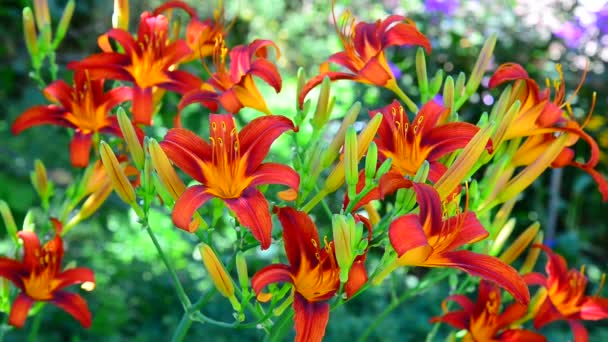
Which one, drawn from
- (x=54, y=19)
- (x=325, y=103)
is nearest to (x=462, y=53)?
(x=54, y=19)

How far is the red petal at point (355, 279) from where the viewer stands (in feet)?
3.54

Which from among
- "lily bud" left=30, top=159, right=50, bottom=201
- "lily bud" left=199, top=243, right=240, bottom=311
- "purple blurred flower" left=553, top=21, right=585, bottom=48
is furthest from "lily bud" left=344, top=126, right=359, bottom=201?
"purple blurred flower" left=553, top=21, right=585, bottom=48

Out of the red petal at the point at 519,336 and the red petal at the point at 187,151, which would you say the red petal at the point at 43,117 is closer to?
the red petal at the point at 187,151

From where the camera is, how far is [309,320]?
108cm

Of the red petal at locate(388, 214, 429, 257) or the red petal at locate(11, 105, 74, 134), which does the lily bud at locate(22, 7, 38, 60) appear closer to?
the red petal at locate(11, 105, 74, 134)

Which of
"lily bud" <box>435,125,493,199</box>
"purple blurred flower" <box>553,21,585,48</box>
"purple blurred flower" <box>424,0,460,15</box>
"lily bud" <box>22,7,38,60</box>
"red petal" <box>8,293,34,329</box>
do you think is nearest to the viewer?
"lily bud" <box>435,125,493,199</box>

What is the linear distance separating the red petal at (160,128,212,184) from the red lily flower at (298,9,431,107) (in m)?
0.23

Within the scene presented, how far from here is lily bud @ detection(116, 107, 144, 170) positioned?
3.91ft

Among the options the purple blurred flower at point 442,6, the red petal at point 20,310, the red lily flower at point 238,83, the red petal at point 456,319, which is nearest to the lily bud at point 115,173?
the red lily flower at point 238,83

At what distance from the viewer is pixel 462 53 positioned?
3.67m

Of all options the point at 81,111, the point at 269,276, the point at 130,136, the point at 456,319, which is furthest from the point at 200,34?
the point at 456,319

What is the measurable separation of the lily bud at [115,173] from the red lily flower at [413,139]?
1.26 feet

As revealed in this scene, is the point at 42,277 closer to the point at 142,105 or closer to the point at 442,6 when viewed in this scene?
the point at 142,105

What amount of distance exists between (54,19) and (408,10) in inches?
63.4
